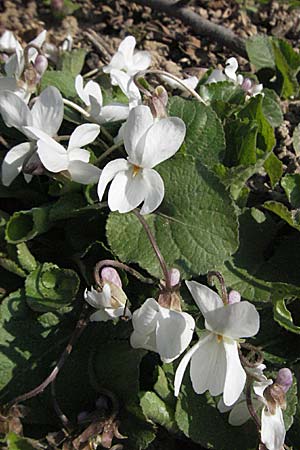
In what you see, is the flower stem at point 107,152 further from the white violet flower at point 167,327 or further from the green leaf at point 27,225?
the white violet flower at point 167,327

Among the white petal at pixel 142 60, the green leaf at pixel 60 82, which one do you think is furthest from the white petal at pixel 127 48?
the green leaf at pixel 60 82

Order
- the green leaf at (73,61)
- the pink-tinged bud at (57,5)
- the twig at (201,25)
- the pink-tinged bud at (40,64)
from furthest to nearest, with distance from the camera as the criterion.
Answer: the pink-tinged bud at (57,5) < the twig at (201,25) < the green leaf at (73,61) < the pink-tinged bud at (40,64)

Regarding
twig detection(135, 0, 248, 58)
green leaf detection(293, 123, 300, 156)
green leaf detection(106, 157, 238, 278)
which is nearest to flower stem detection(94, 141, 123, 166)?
green leaf detection(106, 157, 238, 278)

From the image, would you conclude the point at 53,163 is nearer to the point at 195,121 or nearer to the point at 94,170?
the point at 94,170

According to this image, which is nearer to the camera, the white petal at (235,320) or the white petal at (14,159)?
the white petal at (235,320)

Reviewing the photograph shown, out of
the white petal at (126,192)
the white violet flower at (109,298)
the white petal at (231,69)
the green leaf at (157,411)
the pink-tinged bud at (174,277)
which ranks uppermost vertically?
the white petal at (126,192)

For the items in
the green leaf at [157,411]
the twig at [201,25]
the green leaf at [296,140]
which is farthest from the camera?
the twig at [201,25]

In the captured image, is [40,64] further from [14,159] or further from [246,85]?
[246,85]
